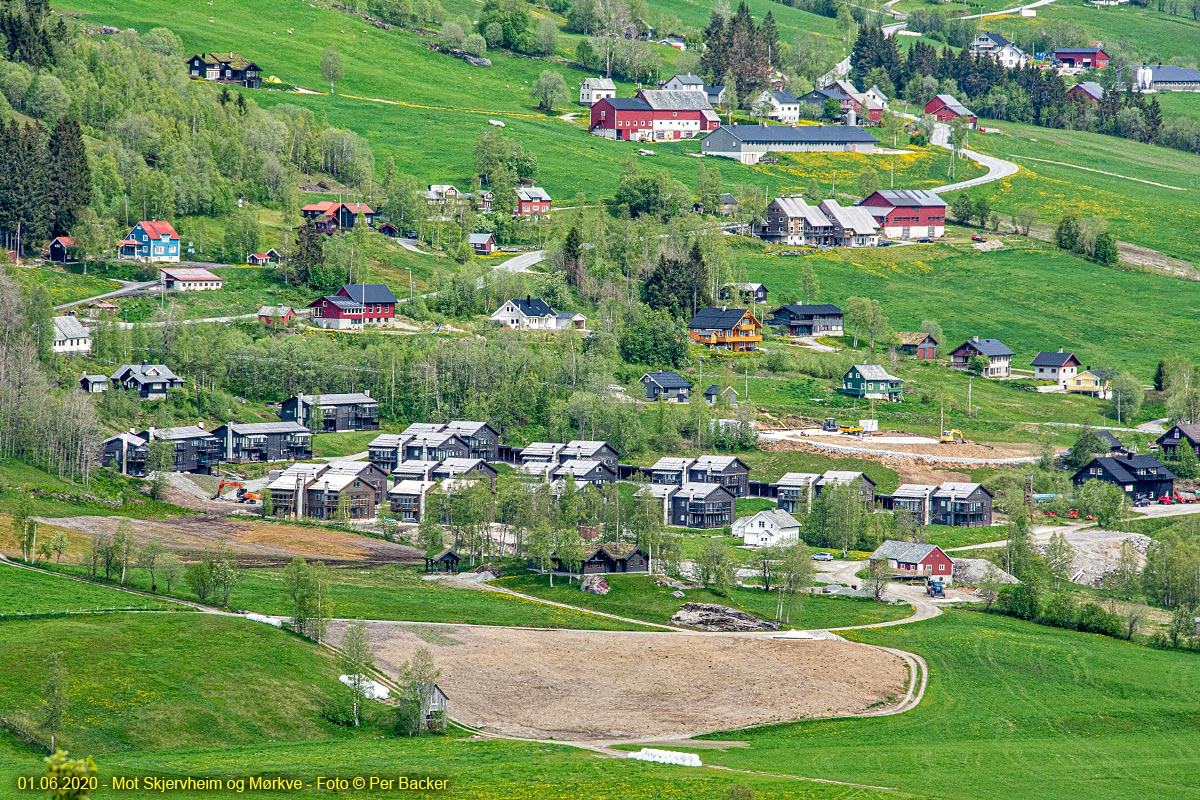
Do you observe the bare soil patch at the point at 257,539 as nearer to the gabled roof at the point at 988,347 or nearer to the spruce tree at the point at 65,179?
the spruce tree at the point at 65,179

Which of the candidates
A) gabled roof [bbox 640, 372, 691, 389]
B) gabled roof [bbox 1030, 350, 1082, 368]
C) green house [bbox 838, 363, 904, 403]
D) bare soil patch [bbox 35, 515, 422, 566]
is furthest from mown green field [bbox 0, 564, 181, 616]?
gabled roof [bbox 1030, 350, 1082, 368]

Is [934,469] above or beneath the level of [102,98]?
beneath

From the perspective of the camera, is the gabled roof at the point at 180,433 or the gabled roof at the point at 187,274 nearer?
the gabled roof at the point at 180,433

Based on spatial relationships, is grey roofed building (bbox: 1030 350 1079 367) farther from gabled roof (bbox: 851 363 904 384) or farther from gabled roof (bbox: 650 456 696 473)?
gabled roof (bbox: 650 456 696 473)

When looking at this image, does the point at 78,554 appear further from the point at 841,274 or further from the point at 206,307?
the point at 841,274

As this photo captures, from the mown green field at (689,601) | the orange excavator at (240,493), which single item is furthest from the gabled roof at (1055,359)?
the orange excavator at (240,493)

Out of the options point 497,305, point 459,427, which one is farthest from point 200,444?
point 497,305

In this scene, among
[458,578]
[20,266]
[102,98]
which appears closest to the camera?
[458,578]
